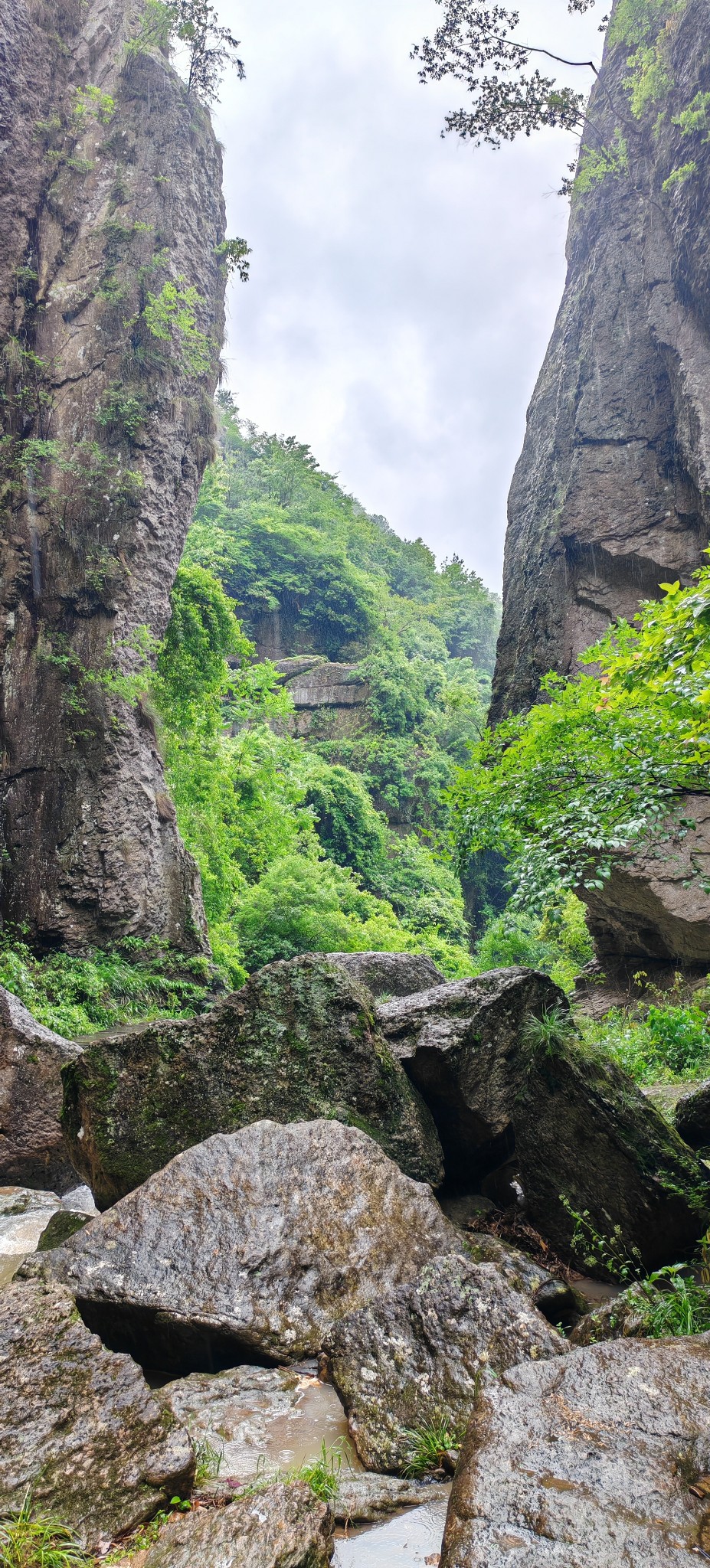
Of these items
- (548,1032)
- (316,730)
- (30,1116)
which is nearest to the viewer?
(548,1032)

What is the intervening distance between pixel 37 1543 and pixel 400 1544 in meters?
1.02

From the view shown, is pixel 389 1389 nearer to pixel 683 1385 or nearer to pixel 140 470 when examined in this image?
pixel 683 1385

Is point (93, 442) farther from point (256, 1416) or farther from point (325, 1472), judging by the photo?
point (325, 1472)

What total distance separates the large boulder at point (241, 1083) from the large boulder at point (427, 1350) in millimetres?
1783

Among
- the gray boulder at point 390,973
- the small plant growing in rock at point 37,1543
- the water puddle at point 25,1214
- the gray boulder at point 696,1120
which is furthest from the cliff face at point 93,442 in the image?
the small plant growing in rock at point 37,1543

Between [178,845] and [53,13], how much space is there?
18084 mm

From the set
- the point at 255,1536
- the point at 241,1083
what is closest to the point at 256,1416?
the point at 255,1536

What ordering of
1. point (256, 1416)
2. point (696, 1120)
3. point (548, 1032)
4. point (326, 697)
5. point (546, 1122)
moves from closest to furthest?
1. point (256, 1416)
2. point (546, 1122)
3. point (548, 1032)
4. point (696, 1120)
5. point (326, 697)

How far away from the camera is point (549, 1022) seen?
17.7ft

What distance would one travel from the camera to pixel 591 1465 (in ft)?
6.73

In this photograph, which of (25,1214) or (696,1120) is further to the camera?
(25,1214)

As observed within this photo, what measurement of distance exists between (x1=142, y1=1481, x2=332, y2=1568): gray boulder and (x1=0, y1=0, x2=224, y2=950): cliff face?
39.9ft

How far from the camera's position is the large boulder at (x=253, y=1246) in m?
3.39

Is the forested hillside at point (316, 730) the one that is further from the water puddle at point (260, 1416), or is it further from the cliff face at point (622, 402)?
the cliff face at point (622, 402)
